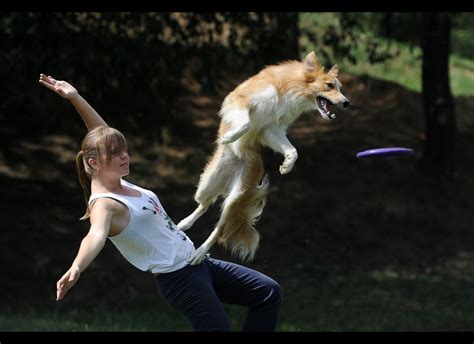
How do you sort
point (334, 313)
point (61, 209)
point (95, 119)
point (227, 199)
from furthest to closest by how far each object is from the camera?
point (61, 209) → point (334, 313) → point (227, 199) → point (95, 119)

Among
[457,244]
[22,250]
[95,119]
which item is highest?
[95,119]

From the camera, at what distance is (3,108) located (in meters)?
13.9

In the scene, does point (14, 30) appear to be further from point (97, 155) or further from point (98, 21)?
point (97, 155)

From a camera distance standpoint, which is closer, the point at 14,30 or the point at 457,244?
the point at 14,30

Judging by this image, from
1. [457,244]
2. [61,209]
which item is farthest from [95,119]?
[457,244]

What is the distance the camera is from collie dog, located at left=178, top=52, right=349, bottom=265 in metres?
5.99

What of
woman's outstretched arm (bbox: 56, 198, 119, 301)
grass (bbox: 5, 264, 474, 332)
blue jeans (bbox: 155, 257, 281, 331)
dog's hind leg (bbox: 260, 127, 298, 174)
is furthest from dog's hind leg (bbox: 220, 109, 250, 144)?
grass (bbox: 5, 264, 474, 332)

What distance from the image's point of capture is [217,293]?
503 cm

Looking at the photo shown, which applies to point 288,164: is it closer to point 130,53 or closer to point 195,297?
point 195,297

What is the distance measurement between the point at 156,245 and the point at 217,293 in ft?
1.66

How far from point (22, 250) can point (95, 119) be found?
7.65 metres

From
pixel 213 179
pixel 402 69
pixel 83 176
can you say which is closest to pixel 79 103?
pixel 83 176

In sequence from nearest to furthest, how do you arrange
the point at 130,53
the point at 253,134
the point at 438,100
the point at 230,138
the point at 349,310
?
1. the point at 230,138
2. the point at 253,134
3. the point at 349,310
4. the point at 130,53
5. the point at 438,100

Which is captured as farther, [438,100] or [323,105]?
[438,100]
